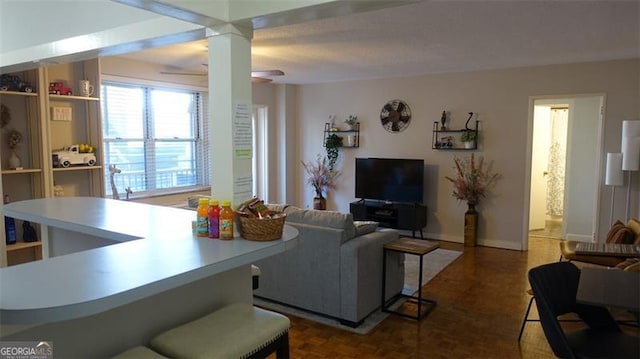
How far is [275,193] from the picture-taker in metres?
7.57

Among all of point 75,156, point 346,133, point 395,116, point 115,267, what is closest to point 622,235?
point 395,116

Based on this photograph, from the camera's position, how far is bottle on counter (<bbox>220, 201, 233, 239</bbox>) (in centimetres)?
190

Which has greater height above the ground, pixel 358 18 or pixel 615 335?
pixel 358 18

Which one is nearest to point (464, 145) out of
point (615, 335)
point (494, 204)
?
point (494, 204)

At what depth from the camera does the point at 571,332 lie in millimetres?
2252

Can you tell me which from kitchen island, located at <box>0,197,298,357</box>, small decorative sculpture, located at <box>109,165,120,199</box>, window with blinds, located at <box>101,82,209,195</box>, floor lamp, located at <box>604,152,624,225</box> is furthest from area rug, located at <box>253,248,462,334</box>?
window with blinds, located at <box>101,82,209,195</box>

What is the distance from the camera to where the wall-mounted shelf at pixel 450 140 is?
589 cm

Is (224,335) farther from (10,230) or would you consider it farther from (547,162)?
(547,162)

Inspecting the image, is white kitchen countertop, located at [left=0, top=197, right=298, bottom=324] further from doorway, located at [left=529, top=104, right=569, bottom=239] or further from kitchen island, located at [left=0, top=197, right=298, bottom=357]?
doorway, located at [left=529, top=104, right=569, bottom=239]

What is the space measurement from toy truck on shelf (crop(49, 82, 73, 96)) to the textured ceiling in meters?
0.96

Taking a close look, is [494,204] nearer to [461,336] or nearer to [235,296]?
[461,336]

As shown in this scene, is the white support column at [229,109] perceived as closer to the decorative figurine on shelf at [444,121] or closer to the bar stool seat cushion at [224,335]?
the bar stool seat cushion at [224,335]

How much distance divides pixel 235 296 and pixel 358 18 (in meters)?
2.32

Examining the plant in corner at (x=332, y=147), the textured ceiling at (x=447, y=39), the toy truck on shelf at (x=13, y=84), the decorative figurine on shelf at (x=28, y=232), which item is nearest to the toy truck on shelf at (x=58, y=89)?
the toy truck on shelf at (x=13, y=84)
